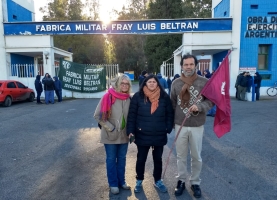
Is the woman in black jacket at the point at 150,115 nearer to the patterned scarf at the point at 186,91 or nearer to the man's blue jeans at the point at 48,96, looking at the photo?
the patterned scarf at the point at 186,91

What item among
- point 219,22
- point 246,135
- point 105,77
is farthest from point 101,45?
point 246,135

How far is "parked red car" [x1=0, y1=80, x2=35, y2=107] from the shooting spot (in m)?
13.2

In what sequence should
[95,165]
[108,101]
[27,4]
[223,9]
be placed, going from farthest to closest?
[27,4] → [223,9] → [95,165] → [108,101]

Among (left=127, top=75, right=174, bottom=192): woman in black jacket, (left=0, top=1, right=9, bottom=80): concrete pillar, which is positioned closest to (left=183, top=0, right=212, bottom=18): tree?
(left=0, top=1, right=9, bottom=80): concrete pillar

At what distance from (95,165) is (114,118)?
1.60m

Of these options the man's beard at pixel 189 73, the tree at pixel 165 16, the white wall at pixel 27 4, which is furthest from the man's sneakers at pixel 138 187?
the tree at pixel 165 16

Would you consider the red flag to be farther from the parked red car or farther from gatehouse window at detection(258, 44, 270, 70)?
gatehouse window at detection(258, 44, 270, 70)

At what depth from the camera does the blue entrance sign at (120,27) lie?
16.0m

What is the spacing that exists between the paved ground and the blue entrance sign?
9584 mm

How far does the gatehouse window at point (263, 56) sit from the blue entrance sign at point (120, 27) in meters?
2.73

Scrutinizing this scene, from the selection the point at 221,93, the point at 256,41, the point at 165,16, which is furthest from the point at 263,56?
the point at 165,16

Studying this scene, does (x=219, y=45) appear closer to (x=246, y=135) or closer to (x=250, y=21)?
(x=250, y=21)

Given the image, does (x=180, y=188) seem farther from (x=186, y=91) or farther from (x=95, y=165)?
(x=95, y=165)

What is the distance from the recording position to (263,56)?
16938 mm
